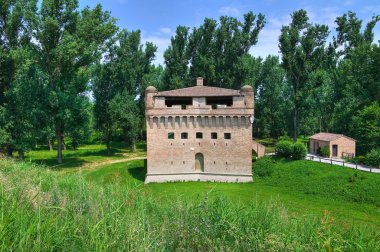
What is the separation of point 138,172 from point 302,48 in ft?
96.7

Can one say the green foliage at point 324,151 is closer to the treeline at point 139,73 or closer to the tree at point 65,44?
the treeline at point 139,73

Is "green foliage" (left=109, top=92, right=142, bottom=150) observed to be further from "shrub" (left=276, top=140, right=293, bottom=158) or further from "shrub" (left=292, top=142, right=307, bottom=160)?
"shrub" (left=292, top=142, right=307, bottom=160)

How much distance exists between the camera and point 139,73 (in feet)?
165

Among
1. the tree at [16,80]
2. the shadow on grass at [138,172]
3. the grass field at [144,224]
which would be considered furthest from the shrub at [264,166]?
the tree at [16,80]

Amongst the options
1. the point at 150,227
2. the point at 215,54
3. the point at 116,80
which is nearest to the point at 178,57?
the point at 215,54

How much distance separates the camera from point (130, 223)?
6.01m

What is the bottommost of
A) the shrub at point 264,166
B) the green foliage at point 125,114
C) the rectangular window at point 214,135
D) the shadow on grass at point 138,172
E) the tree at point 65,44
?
the shadow on grass at point 138,172

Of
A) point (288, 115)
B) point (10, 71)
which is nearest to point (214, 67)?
point (288, 115)

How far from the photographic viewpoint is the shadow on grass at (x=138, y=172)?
109ft

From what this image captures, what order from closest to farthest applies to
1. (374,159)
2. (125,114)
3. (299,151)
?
(374,159) < (299,151) < (125,114)

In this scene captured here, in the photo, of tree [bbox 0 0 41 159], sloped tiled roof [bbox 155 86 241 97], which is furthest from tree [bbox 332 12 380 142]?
tree [bbox 0 0 41 159]

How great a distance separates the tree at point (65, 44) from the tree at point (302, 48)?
2521cm

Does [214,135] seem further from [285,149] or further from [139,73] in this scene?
[139,73]

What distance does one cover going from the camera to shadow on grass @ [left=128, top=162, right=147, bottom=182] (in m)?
33.2
